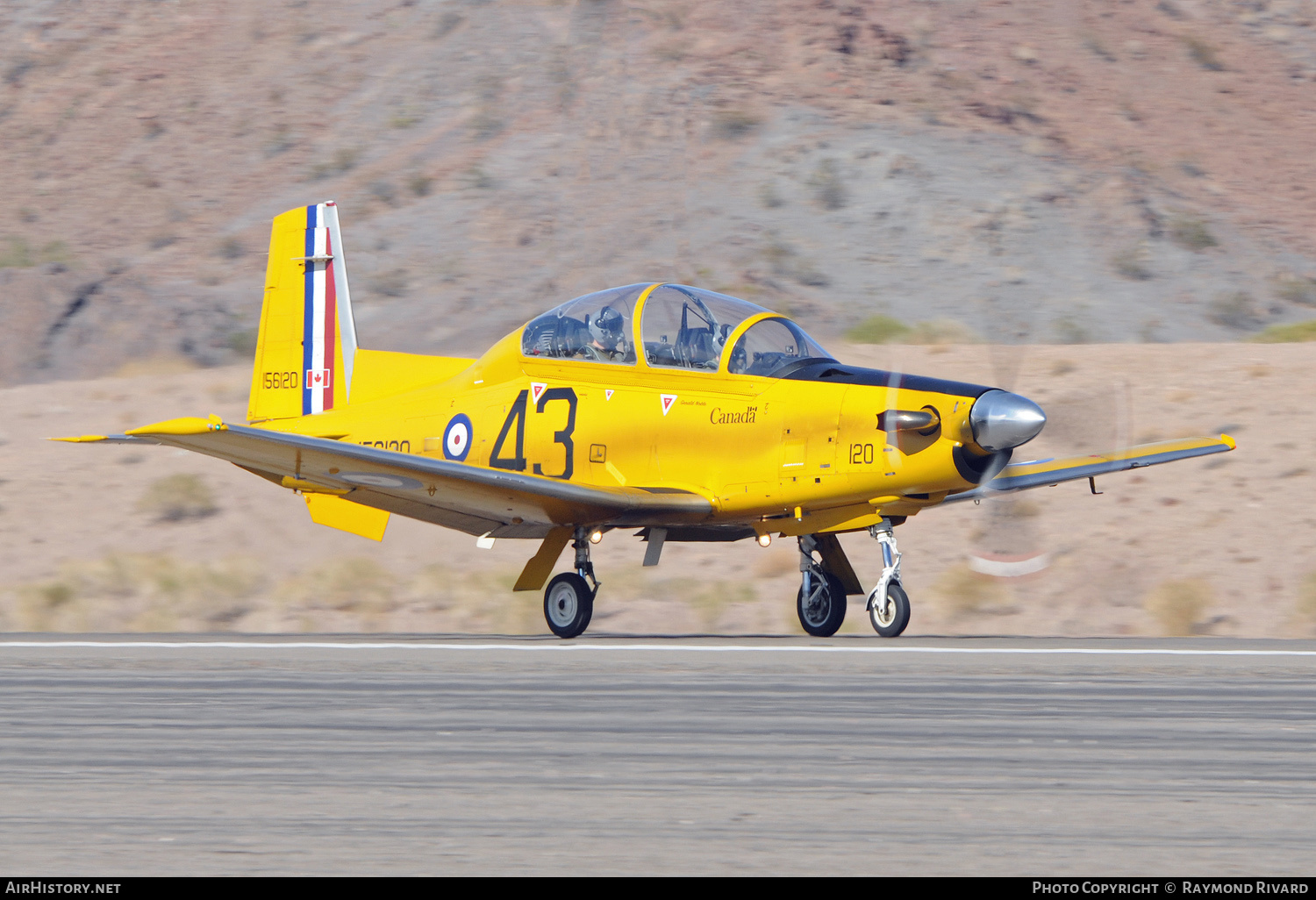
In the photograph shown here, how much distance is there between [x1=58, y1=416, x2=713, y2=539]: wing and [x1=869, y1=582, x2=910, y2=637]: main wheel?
1.69m

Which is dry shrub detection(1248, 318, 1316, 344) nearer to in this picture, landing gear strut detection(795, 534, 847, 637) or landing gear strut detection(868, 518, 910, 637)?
landing gear strut detection(795, 534, 847, 637)

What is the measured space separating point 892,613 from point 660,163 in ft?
86.5

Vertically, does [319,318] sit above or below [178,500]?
above

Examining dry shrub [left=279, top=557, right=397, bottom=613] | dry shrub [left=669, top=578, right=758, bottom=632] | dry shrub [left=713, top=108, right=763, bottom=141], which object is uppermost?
dry shrub [left=669, top=578, right=758, bottom=632]

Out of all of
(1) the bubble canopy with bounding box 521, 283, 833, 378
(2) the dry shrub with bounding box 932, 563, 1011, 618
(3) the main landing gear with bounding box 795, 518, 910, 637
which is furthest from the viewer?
(2) the dry shrub with bounding box 932, 563, 1011, 618

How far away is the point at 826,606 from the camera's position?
50.0 feet

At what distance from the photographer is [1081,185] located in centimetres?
3747

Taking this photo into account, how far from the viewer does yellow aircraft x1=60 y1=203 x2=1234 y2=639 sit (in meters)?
13.6

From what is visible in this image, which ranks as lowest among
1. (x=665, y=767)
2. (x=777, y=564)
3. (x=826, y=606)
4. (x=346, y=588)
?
(x=346, y=588)

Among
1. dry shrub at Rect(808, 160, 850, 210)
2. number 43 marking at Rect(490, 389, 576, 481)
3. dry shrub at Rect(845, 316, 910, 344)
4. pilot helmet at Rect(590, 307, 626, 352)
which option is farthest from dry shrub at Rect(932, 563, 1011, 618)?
dry shrub at Rect(808, 160, 850, 210)

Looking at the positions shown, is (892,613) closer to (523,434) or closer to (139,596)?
(523,434)

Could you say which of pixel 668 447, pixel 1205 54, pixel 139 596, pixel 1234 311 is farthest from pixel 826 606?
pixel 1205 54
